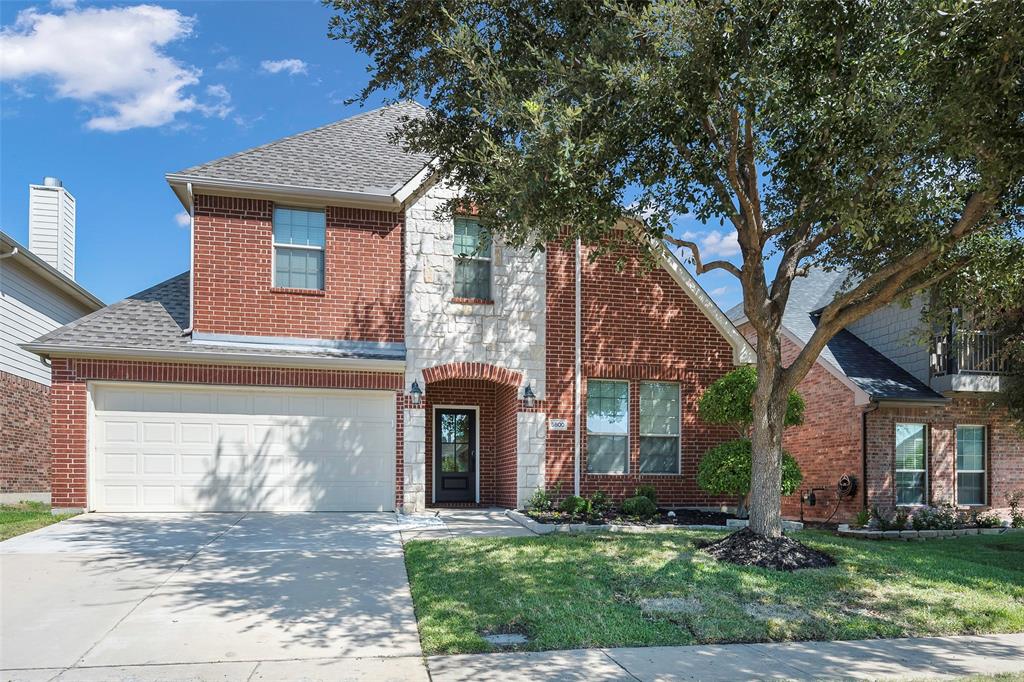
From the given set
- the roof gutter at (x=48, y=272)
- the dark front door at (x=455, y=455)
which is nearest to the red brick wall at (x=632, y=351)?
the dark front door at (x=455, y=455)

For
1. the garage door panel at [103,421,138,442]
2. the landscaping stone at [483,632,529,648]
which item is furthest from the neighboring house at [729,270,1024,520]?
the garage door panel at [103,421,138,442]

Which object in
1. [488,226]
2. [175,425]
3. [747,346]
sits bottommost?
[175,425]

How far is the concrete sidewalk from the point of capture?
6.16 metres

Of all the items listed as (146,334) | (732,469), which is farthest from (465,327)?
(146,334)

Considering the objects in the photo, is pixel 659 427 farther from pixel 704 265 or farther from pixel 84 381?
pixel 84 381

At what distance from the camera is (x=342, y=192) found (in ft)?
46.9

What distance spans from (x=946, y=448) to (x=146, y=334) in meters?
16.6

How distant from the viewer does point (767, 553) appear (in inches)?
386

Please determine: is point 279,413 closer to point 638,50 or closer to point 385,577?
point 385,577

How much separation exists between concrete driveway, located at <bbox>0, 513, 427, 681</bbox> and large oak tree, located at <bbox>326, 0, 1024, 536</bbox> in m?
4.83

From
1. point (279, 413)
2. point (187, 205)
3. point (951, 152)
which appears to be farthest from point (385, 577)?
point (187, 205)

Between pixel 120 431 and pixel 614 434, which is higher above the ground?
pixel 120 431

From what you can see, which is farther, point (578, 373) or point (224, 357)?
point (578, 373)

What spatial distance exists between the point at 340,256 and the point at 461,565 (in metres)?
7.29
